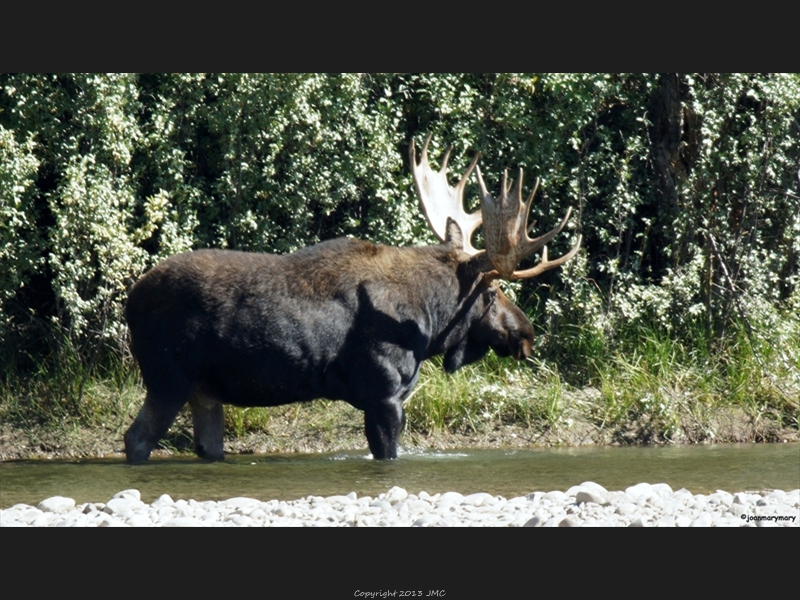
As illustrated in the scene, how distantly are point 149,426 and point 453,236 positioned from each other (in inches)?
127

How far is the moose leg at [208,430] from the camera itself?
1080 cm

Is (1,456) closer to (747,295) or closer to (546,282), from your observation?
(546,282)

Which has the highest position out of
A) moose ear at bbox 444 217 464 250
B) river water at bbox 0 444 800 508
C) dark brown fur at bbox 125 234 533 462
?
moose ear at bbox 444 217 464 250

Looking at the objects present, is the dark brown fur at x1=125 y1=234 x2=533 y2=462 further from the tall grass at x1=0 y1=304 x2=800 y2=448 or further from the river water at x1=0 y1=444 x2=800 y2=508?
the tall grass at x1=0 y1=304 x2=800 y2=448

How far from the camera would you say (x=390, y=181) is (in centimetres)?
1332

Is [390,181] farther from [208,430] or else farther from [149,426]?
[149,426]

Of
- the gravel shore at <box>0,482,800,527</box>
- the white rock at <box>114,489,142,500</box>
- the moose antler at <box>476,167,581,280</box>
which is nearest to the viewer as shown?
the gravel shore at <box>0,482,800,527</box>

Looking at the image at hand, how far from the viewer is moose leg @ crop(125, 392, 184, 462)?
10.2 metres

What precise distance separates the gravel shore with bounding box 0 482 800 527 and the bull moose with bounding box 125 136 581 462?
1956 mm

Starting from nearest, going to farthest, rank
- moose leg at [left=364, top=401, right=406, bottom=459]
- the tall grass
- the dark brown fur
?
the dark brown fur
moose leg at [left=364, top=401, right=406, bottom=459]
the tall grass

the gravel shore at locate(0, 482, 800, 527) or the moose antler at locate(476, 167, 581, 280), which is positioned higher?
the moose antler at locate(476, 167, 581, 280)

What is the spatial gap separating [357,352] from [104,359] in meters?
3.53

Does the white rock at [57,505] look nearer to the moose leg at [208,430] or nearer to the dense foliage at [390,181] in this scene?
the moose leg at [208,430]

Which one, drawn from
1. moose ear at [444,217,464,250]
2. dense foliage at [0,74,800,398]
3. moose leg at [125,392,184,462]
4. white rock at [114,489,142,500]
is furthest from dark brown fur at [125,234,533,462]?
dense foliage at [0,74,800,398]
